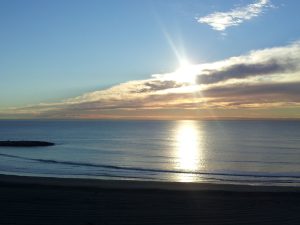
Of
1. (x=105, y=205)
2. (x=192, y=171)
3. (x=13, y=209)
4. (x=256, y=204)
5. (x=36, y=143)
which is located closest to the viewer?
(x=13, y=209)

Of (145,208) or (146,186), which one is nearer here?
(145,208)

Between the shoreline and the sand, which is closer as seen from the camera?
the sand

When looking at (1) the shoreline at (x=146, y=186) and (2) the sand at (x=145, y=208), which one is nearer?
(2) the sand at (x=145, y=208)

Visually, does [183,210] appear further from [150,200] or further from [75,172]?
[75,172]

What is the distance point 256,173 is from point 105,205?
893 inches

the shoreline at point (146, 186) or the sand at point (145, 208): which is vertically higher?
the sand at point (145, 208)

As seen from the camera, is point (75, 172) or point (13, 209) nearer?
point (13, 209)

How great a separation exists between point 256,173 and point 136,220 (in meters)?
24.7

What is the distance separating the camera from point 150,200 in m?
18.4

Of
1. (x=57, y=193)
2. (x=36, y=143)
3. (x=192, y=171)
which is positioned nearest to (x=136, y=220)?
(x=57, y=193)

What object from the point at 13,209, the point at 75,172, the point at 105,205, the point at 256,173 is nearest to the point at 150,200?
the point at 105,205

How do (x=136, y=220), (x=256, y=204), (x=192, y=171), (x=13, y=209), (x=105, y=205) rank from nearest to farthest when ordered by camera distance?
(x=136, y=220)
(x=13, y=209)
(x=105, y=205)
(x=256, y=204)
(x=192, y=171)

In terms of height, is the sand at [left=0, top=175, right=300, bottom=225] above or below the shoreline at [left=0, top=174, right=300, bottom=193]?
above

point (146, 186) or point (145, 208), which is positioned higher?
point (145, 208)
